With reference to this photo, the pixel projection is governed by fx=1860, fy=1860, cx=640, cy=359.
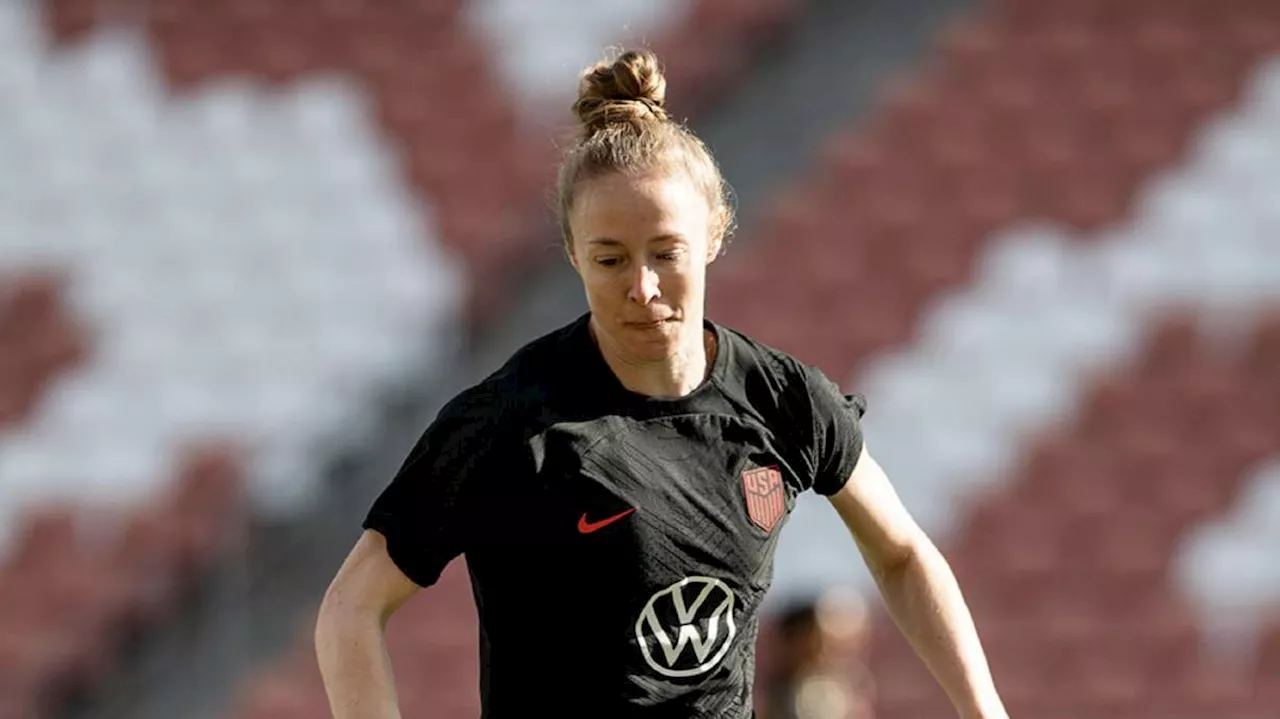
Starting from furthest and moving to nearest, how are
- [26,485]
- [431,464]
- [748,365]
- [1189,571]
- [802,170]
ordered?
1. [802,170]
2. [26,485]
3. [1189,571]
4. [748,365]
5. [431,464]

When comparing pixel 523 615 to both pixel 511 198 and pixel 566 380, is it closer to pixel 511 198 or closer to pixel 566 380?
pixel 566 380

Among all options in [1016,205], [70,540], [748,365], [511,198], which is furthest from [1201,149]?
[748,365]

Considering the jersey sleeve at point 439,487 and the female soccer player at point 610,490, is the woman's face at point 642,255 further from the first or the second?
the jersey sleeve at point 439,487

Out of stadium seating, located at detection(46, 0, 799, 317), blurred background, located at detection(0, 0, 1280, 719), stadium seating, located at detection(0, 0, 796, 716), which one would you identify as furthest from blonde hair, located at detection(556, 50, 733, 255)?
stadium seating, located at detection(46, 0, 799, 317)

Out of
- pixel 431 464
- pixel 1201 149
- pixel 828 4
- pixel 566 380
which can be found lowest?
pixel 431 464

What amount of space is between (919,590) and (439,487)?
2.16 feet

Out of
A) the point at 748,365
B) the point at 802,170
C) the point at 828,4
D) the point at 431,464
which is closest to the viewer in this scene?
the point at 431,464

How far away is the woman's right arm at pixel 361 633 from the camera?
2.11 m

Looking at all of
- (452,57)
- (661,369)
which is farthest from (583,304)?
(661,369)

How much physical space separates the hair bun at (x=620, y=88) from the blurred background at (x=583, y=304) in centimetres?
385

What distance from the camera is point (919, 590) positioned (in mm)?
2375

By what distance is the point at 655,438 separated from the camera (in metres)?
2.18

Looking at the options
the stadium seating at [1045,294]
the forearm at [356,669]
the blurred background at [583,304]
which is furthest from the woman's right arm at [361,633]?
the stadium seating at [1045,294]

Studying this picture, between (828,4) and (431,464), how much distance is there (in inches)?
235
